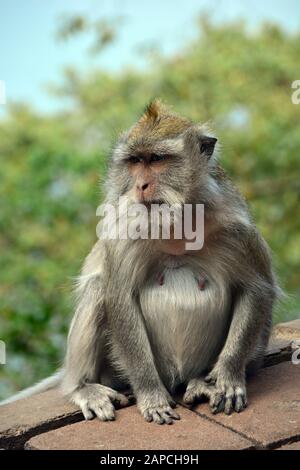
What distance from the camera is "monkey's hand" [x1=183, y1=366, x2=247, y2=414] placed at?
407 centimetres

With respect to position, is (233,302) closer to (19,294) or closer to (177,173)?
(177,173)

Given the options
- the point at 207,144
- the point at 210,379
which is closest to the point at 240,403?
the point at 210,379

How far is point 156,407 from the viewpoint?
4047 mm

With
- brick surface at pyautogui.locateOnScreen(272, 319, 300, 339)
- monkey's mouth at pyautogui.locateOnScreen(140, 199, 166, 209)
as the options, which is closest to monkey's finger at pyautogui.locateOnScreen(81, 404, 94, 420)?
monkey's mouth at pyautogui.locateOnScreen(140, 199, 166, 209)

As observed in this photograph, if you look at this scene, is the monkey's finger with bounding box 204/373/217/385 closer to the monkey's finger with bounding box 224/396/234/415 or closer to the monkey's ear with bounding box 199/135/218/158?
the monkey's finger with bounding box 224/396/234/415

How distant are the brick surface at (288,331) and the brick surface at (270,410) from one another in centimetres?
77

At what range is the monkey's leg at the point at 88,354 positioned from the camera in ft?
14.0

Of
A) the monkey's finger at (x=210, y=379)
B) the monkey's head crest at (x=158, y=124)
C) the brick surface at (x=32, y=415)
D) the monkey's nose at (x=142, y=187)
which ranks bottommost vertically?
the brick surface at (x=32, y=415)

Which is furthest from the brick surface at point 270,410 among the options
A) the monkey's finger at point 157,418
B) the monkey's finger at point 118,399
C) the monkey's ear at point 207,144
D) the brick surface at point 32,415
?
the monkey's ear at point 207,144

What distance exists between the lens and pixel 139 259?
4.07m

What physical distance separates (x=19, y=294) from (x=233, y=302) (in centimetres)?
462

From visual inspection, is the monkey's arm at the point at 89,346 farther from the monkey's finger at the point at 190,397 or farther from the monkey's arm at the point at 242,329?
the monkey's arm at the point at 242,329
